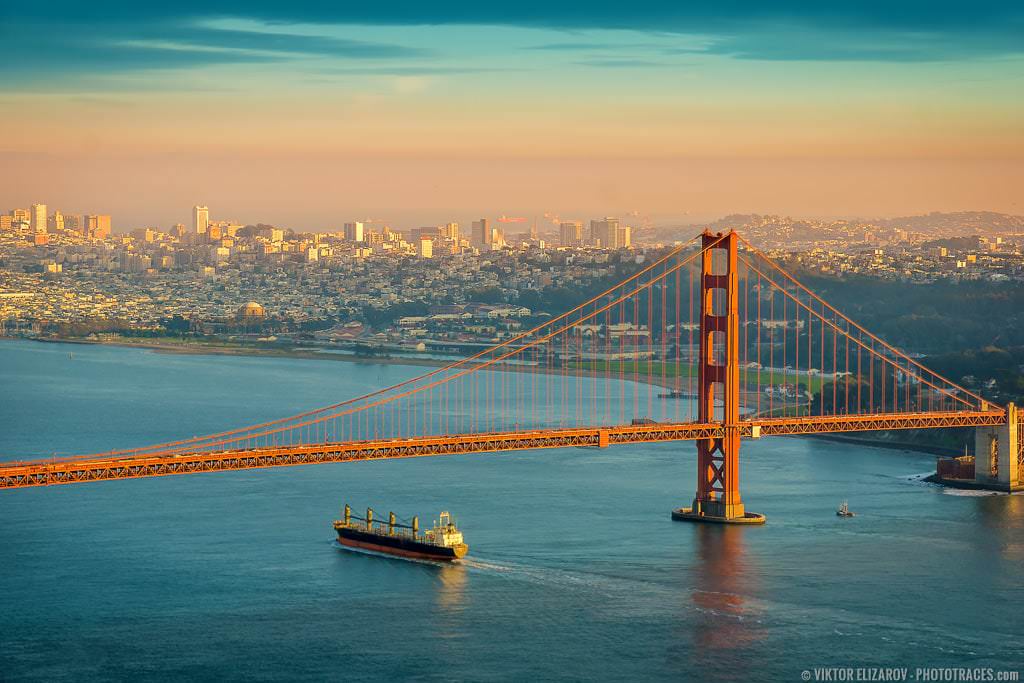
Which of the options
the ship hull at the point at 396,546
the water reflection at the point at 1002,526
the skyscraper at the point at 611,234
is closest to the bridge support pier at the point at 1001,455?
the water reflection at the point at 1002,526

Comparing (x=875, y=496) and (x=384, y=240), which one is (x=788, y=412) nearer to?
(x=875, y=496)

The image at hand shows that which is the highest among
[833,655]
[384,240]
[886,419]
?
[384,240]

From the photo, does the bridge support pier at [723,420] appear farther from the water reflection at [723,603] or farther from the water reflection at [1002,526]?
the water reflection at [1002,526]

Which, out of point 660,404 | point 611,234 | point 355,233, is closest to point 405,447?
point 660,404

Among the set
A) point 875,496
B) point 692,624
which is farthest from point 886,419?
point 692,624

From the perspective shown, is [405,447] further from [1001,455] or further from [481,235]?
[481,235]

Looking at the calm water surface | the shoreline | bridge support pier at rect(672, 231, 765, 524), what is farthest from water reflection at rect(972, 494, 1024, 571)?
the shoreline
